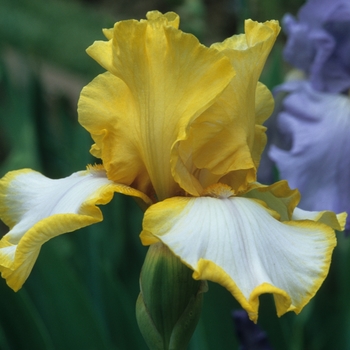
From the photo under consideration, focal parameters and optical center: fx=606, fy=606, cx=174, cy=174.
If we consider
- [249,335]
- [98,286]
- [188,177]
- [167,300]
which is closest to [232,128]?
[188,177]

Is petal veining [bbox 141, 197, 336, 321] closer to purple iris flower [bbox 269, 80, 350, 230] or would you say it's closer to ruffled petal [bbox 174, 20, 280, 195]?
ruffled petal [bbox 174, 20, 280, 195]

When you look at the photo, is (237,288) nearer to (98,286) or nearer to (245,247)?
(245,247)

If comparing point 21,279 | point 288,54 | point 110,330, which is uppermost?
point 288,54

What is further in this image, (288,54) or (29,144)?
(29,144)

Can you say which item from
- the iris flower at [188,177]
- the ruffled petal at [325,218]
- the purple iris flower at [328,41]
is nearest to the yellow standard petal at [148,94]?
the iris flower at [188,177]

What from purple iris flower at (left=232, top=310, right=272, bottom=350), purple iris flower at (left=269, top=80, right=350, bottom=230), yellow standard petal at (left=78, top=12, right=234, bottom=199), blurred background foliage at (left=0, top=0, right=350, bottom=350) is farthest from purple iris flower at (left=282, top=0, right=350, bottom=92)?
yellow standard petal at (left=78, top=12, right=234, bottom=199)

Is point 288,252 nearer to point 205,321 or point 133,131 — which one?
point 133,131

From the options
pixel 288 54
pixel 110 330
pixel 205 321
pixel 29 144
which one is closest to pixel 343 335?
pixel 205 321
